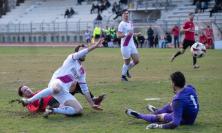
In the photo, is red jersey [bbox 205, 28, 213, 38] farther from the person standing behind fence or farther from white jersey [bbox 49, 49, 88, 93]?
white jersey [bbox 49, 49, 88, 93]

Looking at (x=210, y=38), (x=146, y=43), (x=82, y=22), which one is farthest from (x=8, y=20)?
(x=210, y=38)

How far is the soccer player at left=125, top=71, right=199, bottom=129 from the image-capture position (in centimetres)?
924

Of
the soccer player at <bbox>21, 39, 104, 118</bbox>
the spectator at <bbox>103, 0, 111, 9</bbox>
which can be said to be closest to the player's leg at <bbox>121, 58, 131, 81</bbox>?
the soccer player at <bbox>21, 39, 104, 118</bbox>

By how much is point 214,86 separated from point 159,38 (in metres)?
37.9

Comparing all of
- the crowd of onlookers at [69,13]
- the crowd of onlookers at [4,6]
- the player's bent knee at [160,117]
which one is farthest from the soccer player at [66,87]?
the crowd of onlookers at [4,6]

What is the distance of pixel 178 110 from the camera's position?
9227 mm

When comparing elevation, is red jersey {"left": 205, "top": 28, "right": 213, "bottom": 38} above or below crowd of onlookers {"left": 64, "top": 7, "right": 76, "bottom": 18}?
below

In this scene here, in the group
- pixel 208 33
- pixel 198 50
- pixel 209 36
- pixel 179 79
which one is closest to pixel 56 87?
pixel 179 79

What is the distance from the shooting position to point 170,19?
55000 millimetres

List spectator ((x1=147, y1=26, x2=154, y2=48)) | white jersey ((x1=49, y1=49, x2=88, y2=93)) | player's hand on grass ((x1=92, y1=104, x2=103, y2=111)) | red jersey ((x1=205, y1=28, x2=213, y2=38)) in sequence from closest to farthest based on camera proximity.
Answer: white jersey ((x1=49, y1=49, x2=88, y2=93)) < player's hand on grass ((x1=92, y1=104, x2=103, y2=111)) < red jersey ((x1=205, y1=28, x2=213, y2=38)) < spectator ((x1=147, y1=26, x2=154, y2=48))

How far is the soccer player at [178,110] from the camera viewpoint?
924 centimetres

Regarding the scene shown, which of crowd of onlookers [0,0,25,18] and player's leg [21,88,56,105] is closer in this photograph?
player's leg [21,88,56,105]

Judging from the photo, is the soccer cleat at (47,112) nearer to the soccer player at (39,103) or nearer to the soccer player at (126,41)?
the soccer player at (39,103)

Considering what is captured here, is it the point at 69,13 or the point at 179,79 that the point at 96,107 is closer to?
the point at 179,79
